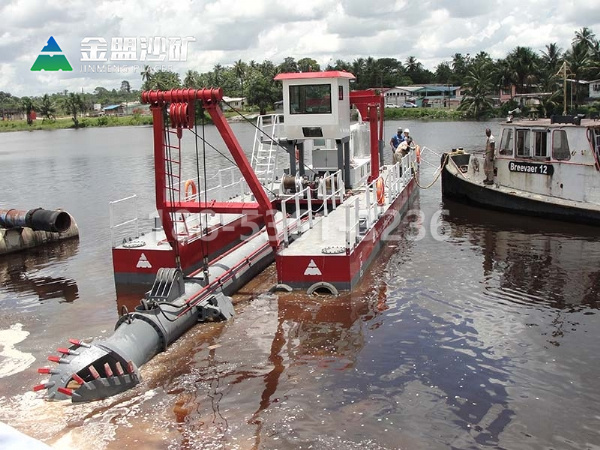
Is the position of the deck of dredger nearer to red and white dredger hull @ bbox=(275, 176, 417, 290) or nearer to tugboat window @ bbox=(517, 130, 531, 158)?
red and white dredger hull @ bbox=(275, 176, 417, 290)

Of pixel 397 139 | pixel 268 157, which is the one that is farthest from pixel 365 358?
pixel 397 139

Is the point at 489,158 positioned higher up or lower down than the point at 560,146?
lower down

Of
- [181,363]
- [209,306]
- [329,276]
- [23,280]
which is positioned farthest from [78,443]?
[23,280]

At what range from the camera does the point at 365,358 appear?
9992 mm

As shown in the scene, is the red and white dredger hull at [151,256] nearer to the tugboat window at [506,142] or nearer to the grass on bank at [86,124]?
the tugboat window at [506,142]

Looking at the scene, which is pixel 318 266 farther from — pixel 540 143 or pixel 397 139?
pixel 397 139

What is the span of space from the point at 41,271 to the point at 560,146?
50.2 ft

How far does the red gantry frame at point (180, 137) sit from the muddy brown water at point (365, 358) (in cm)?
189

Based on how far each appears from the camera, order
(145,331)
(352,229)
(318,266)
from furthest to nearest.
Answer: (352,229) < (318,266) < (145,331)

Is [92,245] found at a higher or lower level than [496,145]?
lower

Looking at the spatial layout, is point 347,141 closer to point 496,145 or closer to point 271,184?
point 271,184

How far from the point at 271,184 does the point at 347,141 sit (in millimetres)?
2688

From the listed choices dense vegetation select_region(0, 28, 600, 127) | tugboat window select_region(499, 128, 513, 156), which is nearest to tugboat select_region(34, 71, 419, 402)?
tugboat window select_region(499, 128, 513, 156)

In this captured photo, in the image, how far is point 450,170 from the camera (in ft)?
79.3
